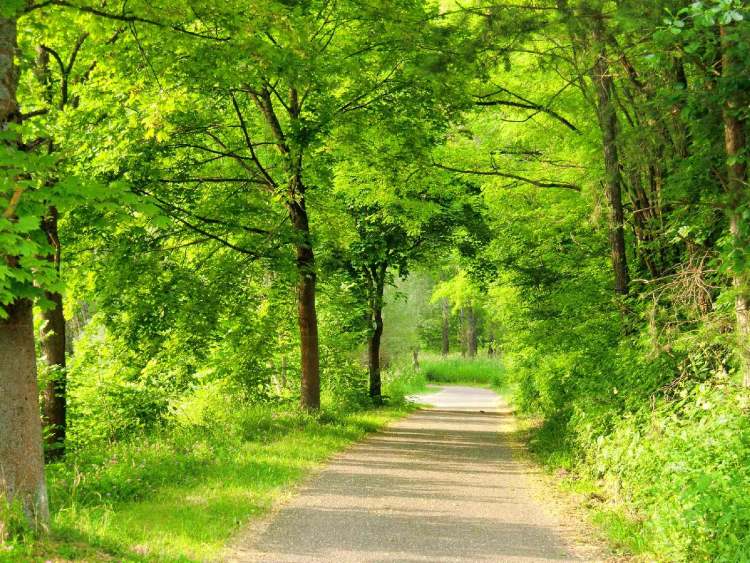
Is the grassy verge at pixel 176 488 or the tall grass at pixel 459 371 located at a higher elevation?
the grassy verge at pixel 176 488

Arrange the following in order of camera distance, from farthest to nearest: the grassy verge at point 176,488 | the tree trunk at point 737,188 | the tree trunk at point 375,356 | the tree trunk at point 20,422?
1. the tree trunk at point 375,356
2. the tree trunk at point 737,188
3. the grassy verge at point 176,488
4. the tree trunk at point 20,422

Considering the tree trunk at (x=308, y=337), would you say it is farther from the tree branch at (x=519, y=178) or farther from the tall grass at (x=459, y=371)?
the tall grass at (x=459, y=371)

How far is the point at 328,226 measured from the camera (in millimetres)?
17906

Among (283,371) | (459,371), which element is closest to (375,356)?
(283,371)

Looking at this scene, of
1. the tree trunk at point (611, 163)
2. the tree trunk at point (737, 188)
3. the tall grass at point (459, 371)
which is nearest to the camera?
the tree trunk at point (737, 188)

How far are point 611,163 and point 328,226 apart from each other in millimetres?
7796

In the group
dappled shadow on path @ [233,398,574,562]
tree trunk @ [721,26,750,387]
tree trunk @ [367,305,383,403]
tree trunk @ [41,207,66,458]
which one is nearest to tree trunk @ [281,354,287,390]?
tree trunk @ [367,305,383,403]

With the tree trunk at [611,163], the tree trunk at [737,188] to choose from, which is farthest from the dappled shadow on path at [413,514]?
the tree trunk at [611,163]

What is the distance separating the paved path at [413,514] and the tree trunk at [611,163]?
3713 mm

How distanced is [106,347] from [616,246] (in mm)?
9629

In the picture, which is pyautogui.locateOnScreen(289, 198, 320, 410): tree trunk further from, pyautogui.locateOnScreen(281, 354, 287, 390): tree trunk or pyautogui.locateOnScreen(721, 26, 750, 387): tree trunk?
pyautogui.locateOnScreen(721, 26, 750, 387): tree trunk

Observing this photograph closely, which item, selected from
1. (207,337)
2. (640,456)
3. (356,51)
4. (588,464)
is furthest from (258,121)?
(640,456)

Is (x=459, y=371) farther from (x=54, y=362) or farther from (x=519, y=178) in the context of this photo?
(x=54, y=362)

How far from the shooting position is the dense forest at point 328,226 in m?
6.71
